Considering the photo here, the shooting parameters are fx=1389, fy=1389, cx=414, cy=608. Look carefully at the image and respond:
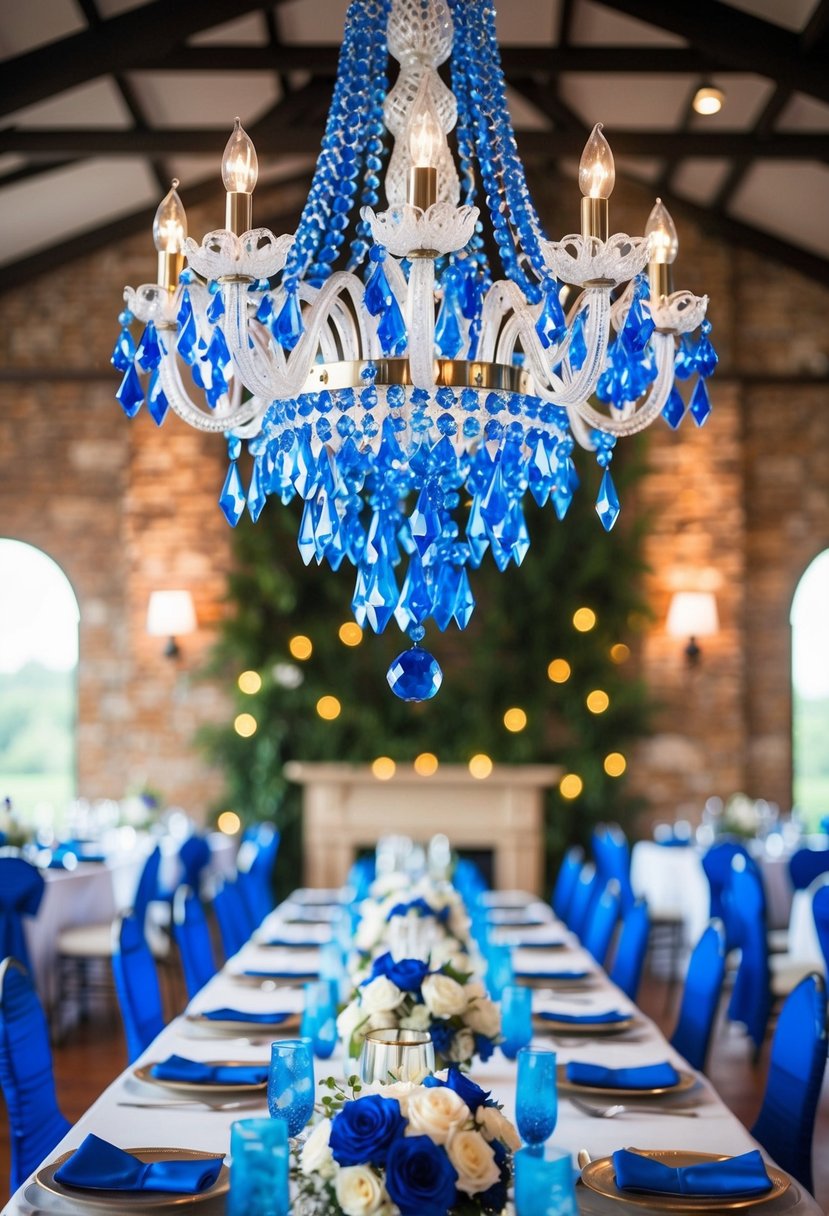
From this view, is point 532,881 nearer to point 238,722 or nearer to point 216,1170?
point 238,722

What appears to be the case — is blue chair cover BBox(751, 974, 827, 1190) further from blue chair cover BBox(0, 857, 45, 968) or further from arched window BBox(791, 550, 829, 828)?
arched window BBox(791, 550, 829, 828)

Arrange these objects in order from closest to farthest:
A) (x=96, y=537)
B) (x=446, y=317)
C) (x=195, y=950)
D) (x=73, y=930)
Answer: (x=446, y=317) → (x=195, y=950) → (x=73, y=930) → (x=96, y=537)

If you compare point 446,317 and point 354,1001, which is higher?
point 446,317

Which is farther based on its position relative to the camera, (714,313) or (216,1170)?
(714,313)

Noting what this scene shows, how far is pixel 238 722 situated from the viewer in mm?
10234

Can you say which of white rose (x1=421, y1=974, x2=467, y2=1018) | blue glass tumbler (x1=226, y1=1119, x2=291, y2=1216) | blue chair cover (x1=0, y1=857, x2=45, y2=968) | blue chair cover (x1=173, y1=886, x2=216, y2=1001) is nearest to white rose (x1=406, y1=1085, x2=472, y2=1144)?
blue glass tumbler (x1=226, y1=1119, x2=291, y2=1216)

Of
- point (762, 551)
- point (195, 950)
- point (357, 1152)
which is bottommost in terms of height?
point (195, 950)

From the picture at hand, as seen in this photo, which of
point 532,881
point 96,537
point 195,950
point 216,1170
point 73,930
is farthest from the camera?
point 96,537

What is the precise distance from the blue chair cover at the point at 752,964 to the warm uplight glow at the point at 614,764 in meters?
3.72

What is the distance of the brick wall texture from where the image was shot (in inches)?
415

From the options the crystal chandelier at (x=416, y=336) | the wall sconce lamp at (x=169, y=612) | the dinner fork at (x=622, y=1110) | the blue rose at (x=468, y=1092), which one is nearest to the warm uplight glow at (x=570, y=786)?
the wall sconce lamp at (x=169, y=612)

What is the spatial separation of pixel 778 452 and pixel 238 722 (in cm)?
467

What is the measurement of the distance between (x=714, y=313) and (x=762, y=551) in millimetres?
1876

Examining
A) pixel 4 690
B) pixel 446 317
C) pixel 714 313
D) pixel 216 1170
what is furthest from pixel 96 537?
pixel 216 1170
